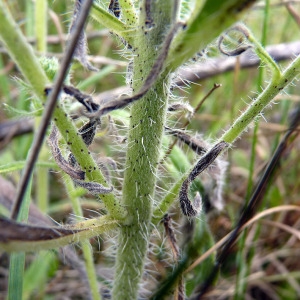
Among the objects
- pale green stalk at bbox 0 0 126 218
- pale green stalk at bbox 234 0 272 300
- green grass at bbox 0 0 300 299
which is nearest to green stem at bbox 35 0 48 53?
green grass at bbox 0 0 300 299

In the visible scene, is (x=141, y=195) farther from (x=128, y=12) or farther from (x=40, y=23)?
(x=40, y=23)

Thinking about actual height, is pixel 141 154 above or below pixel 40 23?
below

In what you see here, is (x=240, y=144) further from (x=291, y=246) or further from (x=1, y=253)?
(x=1, y=253)

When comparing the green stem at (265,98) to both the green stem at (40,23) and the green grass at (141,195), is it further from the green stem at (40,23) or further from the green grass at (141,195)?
the green stem at (40,23)

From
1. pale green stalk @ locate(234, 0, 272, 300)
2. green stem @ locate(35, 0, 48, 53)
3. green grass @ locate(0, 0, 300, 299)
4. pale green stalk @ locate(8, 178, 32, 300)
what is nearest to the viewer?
green grass @ locate(0, 0, 300, 299)

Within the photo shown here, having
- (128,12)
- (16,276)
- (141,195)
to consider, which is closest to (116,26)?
(128,12)

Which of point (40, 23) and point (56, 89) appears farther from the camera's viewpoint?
point (40, 23)

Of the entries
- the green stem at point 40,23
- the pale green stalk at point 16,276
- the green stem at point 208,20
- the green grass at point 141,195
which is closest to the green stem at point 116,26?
the green grass at point 141,195

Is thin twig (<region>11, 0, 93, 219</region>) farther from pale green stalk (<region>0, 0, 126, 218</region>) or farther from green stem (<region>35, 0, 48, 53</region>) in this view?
green stem (<region>35, 0, 48, 53</region>)

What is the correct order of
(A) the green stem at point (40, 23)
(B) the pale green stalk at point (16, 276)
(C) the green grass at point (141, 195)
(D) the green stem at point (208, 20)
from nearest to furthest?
(D) the green stem at point (208, 20), (C) the green grass at point (141, 195), (B) the pale green stalk at point (16, 276), (A) the green stem at point (40, 23)
